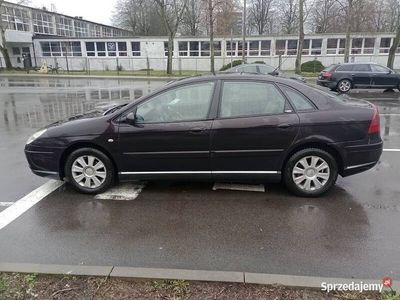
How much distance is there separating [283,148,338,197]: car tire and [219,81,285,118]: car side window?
684 millimetres

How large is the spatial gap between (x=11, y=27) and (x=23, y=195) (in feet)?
157

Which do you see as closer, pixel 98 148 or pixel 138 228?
pixel 138 228

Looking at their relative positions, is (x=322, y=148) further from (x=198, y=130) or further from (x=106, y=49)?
(x=106, y=49)

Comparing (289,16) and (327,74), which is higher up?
(289,16)

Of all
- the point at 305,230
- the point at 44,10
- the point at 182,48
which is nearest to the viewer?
the point at 305,230

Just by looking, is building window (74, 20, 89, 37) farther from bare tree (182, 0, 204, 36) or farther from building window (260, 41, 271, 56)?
building window (260, 41, 271, 56)

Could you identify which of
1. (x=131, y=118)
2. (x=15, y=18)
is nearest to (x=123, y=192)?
(x=131, y=118)

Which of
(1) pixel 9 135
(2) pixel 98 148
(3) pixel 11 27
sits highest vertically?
(3) pixel 11 27

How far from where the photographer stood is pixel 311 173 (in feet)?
15.8

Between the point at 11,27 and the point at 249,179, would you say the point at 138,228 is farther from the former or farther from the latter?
the point at 11,27

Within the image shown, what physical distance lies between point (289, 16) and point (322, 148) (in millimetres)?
63367

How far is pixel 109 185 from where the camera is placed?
5.06m

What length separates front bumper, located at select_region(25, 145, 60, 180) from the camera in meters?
4.96

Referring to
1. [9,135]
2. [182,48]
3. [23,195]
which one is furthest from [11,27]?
[23,195]
